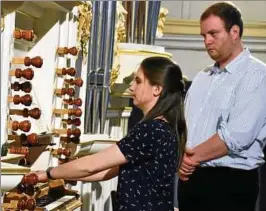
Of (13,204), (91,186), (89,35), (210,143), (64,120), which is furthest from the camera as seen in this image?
(91,186)

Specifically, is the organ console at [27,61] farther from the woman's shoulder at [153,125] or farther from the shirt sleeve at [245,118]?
the shirt sleeve at [245,118]

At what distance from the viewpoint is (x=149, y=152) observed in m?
2.14

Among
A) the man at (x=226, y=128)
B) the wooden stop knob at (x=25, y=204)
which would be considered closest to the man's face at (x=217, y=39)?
the man at (x=226, y=128)

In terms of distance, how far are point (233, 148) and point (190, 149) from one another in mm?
156

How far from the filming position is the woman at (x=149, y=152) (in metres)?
2.14

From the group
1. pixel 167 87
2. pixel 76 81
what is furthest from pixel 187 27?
pixel 167 87

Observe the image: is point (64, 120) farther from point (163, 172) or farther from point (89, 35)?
point (163, 172)

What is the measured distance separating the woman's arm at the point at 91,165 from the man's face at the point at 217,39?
660 mm

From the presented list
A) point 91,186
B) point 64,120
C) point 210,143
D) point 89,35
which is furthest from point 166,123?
point 91,186

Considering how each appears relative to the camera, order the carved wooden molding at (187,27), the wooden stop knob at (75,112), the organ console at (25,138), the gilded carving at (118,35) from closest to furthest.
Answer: the organ console at (25,138)
the wooden stop knob at (75,112)
the gilded carving at (118,35)
the carved wooden molding at (187,27)

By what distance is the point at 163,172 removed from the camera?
218cm

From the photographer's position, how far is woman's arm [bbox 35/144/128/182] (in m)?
2.13

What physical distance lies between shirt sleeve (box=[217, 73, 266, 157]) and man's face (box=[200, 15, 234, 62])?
0.14 meters

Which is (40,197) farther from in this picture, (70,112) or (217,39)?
(217,39)
